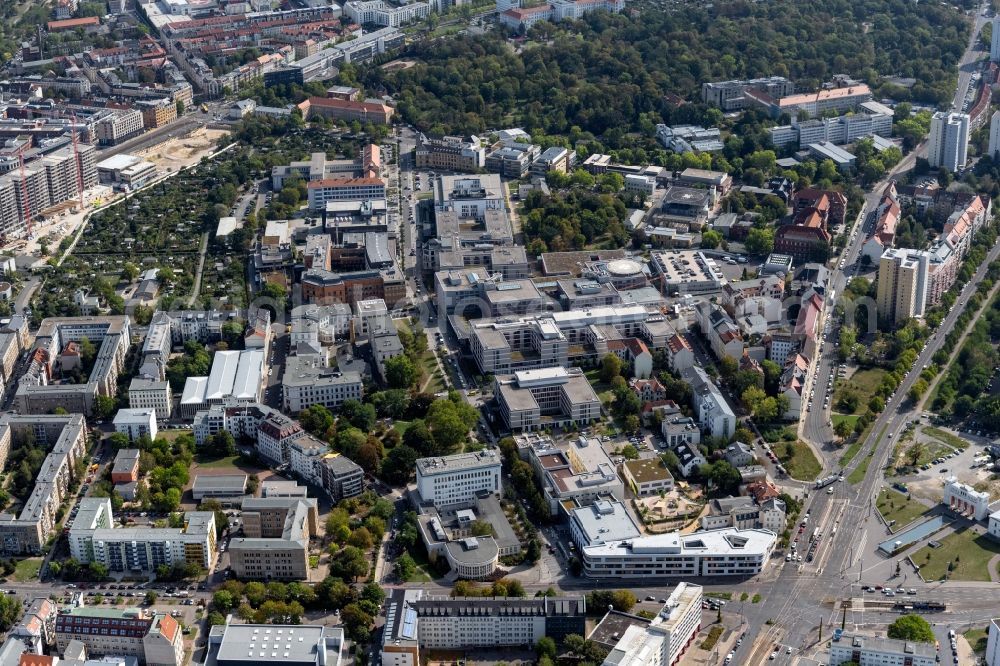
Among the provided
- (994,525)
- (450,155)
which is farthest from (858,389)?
(450,155)

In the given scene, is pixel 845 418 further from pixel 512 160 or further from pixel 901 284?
pixel 512 160

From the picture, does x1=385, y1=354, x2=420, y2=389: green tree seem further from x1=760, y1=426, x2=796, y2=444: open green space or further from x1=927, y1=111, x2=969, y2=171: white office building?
x1=927, y1=111, x2=969, y2=171: white office building

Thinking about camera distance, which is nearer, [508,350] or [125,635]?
[125,635]

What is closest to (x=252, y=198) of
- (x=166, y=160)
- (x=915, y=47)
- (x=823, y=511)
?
(x=166, y=160)

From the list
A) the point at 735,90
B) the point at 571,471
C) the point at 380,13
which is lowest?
the point at 571,471

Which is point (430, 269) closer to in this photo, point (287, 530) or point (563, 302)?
point (563, 302)
